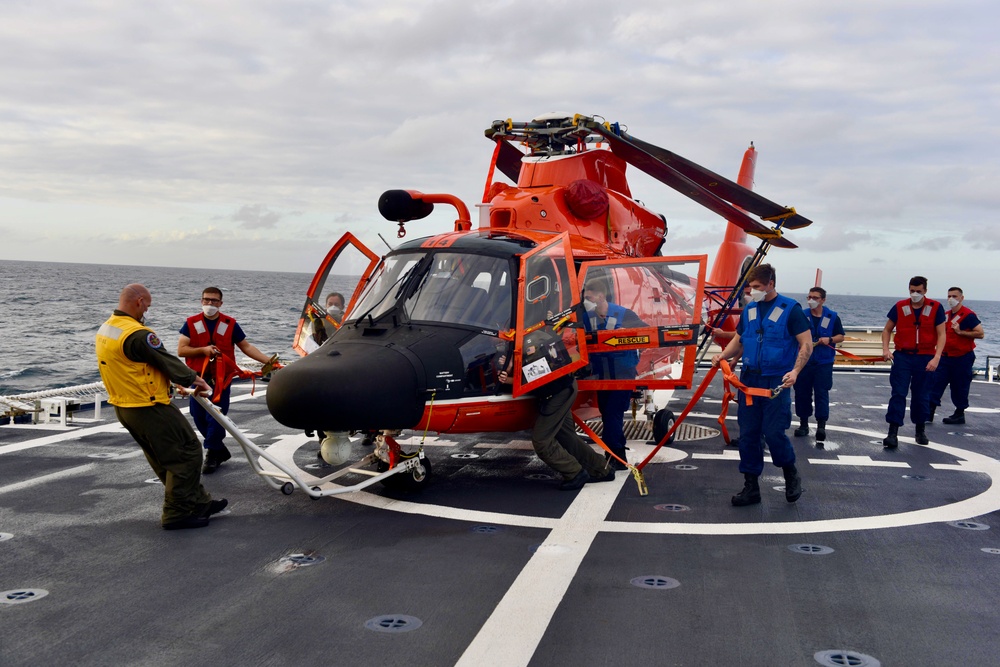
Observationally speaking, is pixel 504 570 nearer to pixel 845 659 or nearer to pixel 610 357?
pixel 845 659

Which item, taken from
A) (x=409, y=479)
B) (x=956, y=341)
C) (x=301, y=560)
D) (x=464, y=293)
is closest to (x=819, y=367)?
(x=956, y=341)

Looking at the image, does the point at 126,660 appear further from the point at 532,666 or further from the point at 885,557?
the point at 885,557

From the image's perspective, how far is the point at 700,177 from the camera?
33.2 feet

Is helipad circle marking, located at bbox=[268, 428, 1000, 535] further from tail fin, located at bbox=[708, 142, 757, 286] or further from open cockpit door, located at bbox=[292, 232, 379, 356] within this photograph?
tail fin, located at bbox=[708, 142, 757, 286]

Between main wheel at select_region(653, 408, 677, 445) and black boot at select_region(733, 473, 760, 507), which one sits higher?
main wheel at select_region(653, 408, 677, 445)

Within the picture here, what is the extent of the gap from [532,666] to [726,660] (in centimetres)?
92

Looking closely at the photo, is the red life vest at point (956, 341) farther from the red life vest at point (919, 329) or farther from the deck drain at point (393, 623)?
the deck drain at point (393, 623)

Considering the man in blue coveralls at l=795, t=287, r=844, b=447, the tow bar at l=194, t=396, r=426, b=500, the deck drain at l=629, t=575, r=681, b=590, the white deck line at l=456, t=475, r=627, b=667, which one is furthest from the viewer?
the man in blue coveralls at l=795, t=287, r=844, b=447

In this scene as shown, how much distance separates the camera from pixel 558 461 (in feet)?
23.7

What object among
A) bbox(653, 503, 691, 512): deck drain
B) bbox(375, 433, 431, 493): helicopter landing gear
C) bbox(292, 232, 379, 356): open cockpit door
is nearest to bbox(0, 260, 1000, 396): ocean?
bbox(292, 232, 379, 356): open cockpit door

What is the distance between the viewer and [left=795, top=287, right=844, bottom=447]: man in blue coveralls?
10148 millimetres

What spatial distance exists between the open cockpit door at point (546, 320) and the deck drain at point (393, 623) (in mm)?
2802

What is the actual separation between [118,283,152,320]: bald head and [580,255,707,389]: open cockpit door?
141 inches

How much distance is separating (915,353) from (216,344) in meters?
7.82
